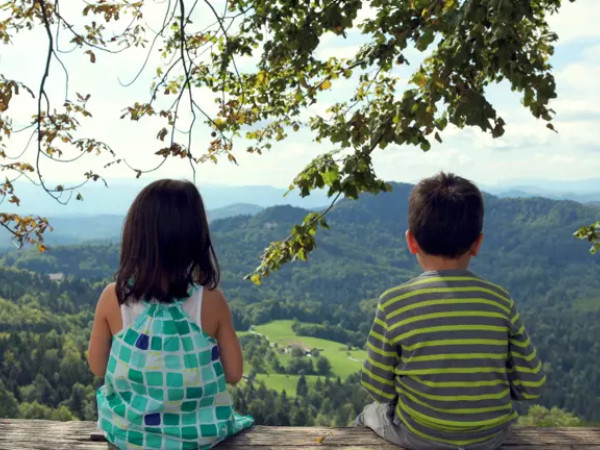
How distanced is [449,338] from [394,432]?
69 centimetres

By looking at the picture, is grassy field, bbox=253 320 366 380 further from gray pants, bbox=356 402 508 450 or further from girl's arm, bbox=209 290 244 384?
girl's arm, bbox=209 290 244 384

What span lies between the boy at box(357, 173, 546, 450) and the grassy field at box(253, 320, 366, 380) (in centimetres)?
10976

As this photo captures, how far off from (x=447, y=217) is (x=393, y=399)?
3.26 feet

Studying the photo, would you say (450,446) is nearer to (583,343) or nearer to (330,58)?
(330,58)

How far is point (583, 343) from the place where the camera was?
449ft

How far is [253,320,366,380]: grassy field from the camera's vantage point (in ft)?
383

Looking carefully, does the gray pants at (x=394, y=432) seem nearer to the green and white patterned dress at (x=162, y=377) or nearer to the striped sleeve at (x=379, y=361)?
the striped sleeve at (x=379, y=361)

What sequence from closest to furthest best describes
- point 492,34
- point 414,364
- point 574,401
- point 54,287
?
1. point 414,364
2. point 492,34
3. point 574,401
4. point 54,287

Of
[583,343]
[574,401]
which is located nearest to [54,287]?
[574,401]

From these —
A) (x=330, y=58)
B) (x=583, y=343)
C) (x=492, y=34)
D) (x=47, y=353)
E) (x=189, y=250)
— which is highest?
(x=330, y=58)

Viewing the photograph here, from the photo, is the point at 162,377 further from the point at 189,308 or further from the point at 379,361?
the point at 379,361

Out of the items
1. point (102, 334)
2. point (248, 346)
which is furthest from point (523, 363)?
point (248, 346)

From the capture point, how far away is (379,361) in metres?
2.82

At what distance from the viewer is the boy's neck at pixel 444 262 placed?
2820 millimetres
